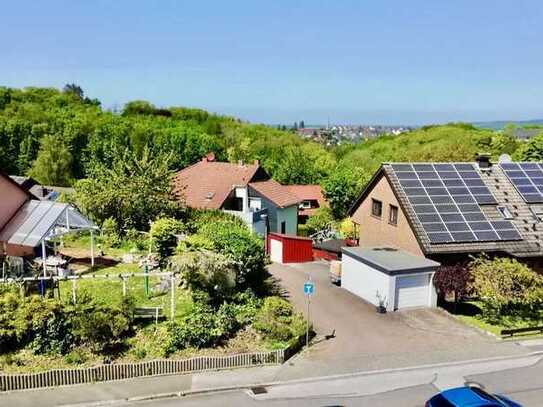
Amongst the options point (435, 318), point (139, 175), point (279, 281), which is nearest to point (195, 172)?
point (139, 175)

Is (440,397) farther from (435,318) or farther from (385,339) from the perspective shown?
(435,318)

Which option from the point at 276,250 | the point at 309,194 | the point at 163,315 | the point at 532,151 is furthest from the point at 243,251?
the point at 532,151

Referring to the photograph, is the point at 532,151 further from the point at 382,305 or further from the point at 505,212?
the point at 382,305

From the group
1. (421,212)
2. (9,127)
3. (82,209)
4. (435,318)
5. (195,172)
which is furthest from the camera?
(9,127)

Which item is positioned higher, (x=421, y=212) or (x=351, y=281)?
(x=421, y=212)

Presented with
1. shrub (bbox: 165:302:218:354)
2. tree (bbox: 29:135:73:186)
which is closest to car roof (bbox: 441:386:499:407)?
shrub (bbox: 165:302:218:354)

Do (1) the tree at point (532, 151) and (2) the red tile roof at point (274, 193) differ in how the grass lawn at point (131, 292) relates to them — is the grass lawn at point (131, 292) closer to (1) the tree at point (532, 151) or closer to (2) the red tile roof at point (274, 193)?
(2) the red tile roof at point (274, 193)
